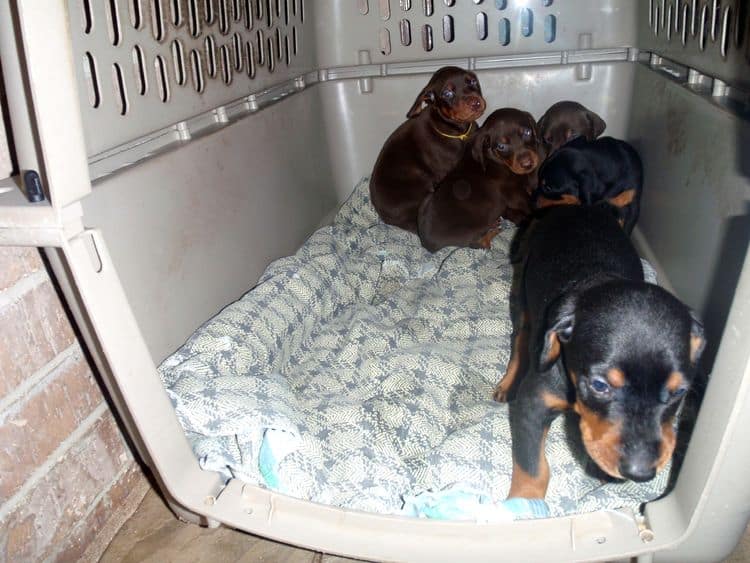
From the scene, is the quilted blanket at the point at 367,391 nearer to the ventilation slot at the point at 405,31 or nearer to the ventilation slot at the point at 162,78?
the ventilation slot at the point at 162,78

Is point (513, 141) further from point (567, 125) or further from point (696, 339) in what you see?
point (696, 339)

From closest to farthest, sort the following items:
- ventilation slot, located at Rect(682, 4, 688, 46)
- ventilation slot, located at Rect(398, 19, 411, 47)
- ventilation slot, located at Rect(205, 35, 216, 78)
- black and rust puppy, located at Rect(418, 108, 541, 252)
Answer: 1. ventilation slot, located at Rect(205, 35, 216, 78)
2. ventilation slot, located at Rect(682, 4, 688, 46)
3. black and rust puppy, located at Rect(418, 108, 541, 252)
4. ventilation slot, located at Rect(398, 19, 411, 47)

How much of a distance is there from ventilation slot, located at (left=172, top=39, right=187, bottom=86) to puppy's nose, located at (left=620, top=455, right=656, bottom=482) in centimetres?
152

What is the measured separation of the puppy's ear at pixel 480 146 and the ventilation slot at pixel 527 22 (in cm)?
49

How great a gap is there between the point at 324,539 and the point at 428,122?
6.94ft

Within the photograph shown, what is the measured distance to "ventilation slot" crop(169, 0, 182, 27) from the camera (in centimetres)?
180

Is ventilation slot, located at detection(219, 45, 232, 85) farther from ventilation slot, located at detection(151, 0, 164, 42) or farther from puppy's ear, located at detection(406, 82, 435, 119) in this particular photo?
puppy's ear, located at detection(406, 82, 435, 119)

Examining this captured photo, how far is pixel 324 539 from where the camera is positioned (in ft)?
4.05

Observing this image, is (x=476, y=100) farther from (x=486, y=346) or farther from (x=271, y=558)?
(x=271, y=558)

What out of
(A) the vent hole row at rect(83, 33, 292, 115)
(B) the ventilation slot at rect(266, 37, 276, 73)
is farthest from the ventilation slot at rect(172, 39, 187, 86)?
(B) the ventilation slot at rect(266, 37, 276, 73)

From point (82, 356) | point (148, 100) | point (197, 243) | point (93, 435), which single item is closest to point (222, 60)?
point (148, 100)

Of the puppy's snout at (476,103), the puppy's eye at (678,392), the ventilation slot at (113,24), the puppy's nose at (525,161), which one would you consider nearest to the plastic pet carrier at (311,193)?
the ventilation slot at (113,24)

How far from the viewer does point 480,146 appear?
2.84m

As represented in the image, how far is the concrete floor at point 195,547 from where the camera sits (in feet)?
4.80
